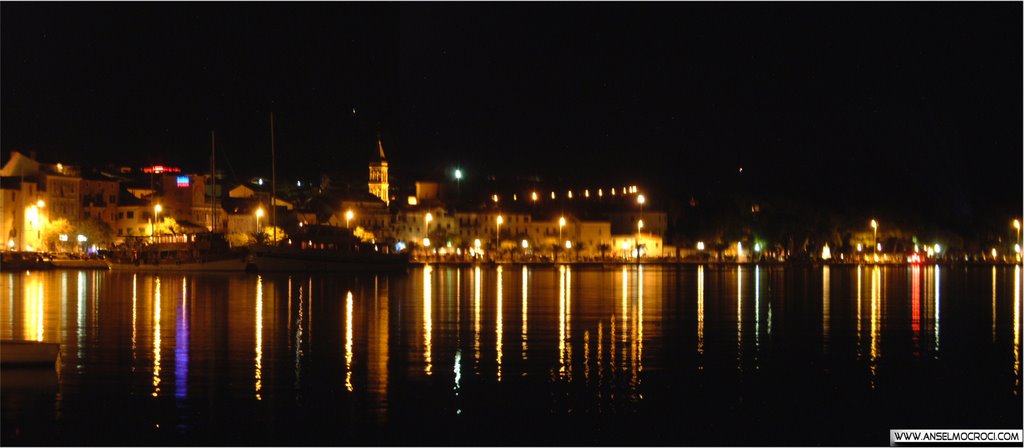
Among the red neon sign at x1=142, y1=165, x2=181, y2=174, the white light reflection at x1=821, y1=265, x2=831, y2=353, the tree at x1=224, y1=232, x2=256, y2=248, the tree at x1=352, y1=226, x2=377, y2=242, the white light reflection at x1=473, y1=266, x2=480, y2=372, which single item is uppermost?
the red neon sign at x1=142, y1=165, x2=181, y2=174

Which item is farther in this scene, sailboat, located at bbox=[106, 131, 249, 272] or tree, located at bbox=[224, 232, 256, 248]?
tree, located at bbox=[224, 232, 256, 248]

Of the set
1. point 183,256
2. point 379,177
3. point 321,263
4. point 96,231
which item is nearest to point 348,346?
point 321,263

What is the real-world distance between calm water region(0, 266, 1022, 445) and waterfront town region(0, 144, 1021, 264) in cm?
4875

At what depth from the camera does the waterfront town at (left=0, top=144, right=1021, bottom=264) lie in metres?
75.3

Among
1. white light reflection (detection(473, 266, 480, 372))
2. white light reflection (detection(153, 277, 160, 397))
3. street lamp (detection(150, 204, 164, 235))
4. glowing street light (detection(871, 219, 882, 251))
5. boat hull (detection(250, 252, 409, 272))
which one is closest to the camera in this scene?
white light reflection (detection(153, 277, 160, 397))

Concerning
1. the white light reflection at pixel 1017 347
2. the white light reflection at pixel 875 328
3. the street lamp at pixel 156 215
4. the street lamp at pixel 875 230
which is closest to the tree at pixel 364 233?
the street lamp at pixel 156 215

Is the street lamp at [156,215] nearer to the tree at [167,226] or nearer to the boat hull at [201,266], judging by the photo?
the tree at [167,226]

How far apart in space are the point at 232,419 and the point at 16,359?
407 cm

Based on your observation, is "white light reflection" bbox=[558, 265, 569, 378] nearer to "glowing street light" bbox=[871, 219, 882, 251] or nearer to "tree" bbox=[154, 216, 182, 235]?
"tree" bbox=[154, 216, 182, 235]

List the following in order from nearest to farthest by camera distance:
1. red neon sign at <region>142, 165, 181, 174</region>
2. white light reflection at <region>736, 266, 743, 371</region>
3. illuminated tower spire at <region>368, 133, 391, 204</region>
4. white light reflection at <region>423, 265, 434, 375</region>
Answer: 1. white light reflection at <region>423, 265, 434, 375</region>
2. white light reflection at <region>736, 266, 743, 371</region>
3. red neon sign at <region>142, 165, 181, 174</region>
4. illuminated tower spire at <region>368, 133, 391, 204</region>

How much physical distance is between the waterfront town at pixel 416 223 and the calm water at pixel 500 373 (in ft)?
160

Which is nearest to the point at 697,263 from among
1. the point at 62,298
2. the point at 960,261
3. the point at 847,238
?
the point at 847,238

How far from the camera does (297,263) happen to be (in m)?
51.8

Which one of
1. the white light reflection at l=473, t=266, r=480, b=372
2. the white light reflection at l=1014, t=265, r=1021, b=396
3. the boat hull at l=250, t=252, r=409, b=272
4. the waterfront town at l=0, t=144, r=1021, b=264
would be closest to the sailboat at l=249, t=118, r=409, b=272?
the boat hull at l=250, t=252, r=409, b=272
